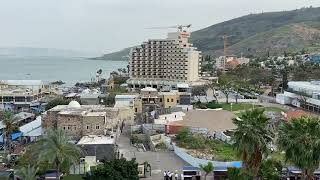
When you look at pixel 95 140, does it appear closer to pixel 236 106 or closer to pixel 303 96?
pixel 236 106

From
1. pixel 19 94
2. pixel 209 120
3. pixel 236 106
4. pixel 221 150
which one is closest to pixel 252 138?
pixel 221 150

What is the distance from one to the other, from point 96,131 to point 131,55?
2317 inches

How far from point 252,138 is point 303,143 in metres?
2.26

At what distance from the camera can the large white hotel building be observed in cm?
9888

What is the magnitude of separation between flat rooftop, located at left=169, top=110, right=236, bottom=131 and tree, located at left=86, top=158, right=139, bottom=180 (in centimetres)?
1923

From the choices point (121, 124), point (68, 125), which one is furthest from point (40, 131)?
point (121, 124)

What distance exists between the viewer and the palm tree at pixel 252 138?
22328 millimetres

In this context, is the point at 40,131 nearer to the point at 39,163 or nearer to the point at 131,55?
the point at 39,163

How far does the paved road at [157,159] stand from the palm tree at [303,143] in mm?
12468

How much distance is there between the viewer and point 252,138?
72.8 feet

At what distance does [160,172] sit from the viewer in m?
34.1

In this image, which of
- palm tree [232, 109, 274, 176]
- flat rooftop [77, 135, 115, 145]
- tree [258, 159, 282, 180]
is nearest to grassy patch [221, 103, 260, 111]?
flat rooftop [77, 135, 115, 145]

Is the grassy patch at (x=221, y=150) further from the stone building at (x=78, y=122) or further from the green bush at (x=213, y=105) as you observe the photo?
the green bush at (x=213, y=105)

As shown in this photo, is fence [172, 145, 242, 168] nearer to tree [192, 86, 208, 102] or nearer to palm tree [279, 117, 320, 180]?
palm tree [279, 117, 320, 180]
